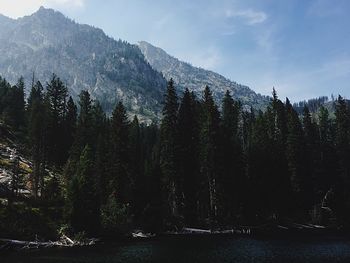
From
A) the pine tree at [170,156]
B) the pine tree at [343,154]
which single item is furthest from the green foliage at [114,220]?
the pine tree at [343,154]

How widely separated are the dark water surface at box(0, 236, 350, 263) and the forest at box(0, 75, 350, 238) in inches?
380

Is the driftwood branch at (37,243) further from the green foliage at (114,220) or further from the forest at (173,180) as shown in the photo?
the green foliage at (114,220)

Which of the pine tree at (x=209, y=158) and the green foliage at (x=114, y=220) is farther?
the pine tree at (x=209, y=158)

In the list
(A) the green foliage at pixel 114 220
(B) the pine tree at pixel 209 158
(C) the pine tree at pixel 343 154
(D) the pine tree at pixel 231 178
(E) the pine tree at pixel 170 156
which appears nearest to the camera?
(A) the green foliage at pixel 114 220

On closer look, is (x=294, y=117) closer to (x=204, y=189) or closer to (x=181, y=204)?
(x=204, y=189)

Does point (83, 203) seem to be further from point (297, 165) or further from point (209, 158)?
point (297, 165)

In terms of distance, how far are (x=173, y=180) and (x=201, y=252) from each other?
2997cm

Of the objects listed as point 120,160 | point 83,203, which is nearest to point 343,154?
point 120,160

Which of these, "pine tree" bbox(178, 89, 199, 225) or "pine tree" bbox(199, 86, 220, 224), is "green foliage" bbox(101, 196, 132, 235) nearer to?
"pine tree" bbox(178, 89, 199, 225)

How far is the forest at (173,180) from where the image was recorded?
54.5 m

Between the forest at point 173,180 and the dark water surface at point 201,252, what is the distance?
9.65 m

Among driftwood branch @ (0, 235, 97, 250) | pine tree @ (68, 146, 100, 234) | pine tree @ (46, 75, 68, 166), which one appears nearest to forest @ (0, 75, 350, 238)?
pine tree @ (68, 146, 100, 234)

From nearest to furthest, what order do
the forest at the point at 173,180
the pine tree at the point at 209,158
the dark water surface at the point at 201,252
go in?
1. the dark water surface at the point at 201,252
2. the forest at the point at 173,180
3. the pine tree at the point at 209,158

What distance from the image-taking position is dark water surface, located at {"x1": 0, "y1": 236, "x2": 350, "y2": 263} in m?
35.5
